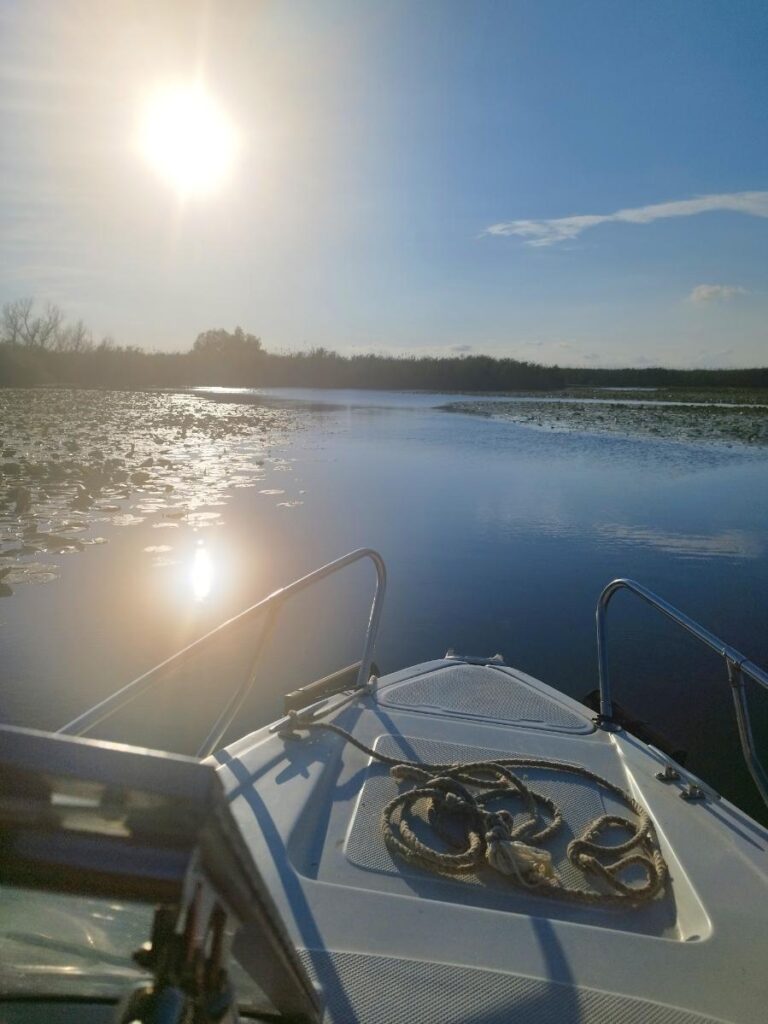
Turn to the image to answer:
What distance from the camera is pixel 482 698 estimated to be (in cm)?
414

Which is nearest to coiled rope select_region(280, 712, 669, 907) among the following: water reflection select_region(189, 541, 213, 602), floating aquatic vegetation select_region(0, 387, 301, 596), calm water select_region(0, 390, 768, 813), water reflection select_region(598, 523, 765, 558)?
calm water select_region(0, 390, 768, 813)

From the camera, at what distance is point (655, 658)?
6.67 meters

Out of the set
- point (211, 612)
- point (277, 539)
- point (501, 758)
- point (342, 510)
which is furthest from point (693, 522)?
point (501, 758)

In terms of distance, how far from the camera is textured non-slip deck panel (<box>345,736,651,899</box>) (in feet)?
8.23

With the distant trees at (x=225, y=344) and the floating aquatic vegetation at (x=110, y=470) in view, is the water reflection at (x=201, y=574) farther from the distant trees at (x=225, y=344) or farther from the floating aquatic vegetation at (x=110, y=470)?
the distant trees at (x=225, y=344)

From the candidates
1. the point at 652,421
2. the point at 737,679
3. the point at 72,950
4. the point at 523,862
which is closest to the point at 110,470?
the point at 737,679

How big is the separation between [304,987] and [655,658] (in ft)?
20.1

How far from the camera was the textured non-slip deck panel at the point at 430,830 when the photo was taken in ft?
8.23

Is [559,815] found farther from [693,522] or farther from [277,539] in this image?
[693,522]

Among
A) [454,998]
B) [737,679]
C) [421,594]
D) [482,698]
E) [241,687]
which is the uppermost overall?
[737,679]

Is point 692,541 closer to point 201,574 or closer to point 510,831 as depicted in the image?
point 201,574

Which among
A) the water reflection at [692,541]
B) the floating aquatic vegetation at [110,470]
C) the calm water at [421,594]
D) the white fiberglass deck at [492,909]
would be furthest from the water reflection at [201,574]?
the water reflection at [692,541]

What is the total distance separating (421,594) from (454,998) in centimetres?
610

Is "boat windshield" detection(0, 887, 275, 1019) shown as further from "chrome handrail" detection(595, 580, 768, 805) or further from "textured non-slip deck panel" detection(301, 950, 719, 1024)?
"chrome handrail" detection(595, 580, 768, 805)
